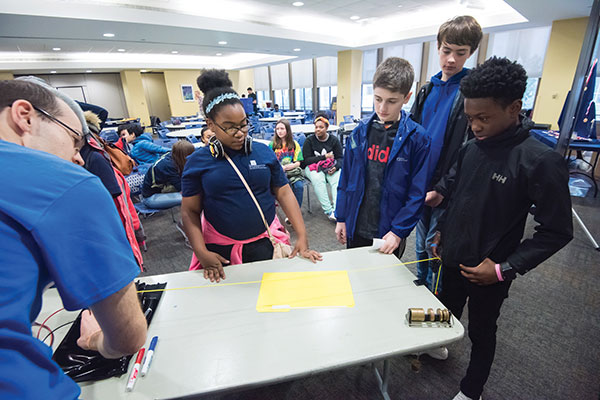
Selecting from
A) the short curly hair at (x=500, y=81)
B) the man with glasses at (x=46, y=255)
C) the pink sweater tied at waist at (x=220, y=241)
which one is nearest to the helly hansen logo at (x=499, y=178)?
the short curly hair at (x=500, y=81)

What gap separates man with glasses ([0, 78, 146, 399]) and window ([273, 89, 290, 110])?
15.4m

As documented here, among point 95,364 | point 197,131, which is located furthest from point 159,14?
point 95,364

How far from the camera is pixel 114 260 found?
0.56 metres

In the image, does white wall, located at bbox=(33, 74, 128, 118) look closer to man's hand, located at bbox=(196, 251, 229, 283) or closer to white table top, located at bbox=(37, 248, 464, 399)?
man's hand, located at bbox=(196, 251, 229, 283)

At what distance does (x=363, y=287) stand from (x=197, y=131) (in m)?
6.86

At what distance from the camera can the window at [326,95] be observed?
1280 cm

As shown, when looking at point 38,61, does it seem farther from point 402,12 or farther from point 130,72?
point 402,12

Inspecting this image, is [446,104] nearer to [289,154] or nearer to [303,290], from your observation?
[303,290]

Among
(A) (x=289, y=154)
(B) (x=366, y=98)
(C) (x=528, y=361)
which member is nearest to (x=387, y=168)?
(C) (x=528, y=361)

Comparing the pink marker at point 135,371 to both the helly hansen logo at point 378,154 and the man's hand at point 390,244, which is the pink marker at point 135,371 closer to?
the man's hand at point 390,244

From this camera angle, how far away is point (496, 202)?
1165 millimetres

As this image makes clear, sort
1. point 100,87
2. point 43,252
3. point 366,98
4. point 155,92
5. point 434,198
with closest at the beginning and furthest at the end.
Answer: point 43,252, point 434,198, point 366,98, point 100,87, point 155,92

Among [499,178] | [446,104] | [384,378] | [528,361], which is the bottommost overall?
[528,361]

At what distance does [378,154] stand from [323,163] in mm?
2468
